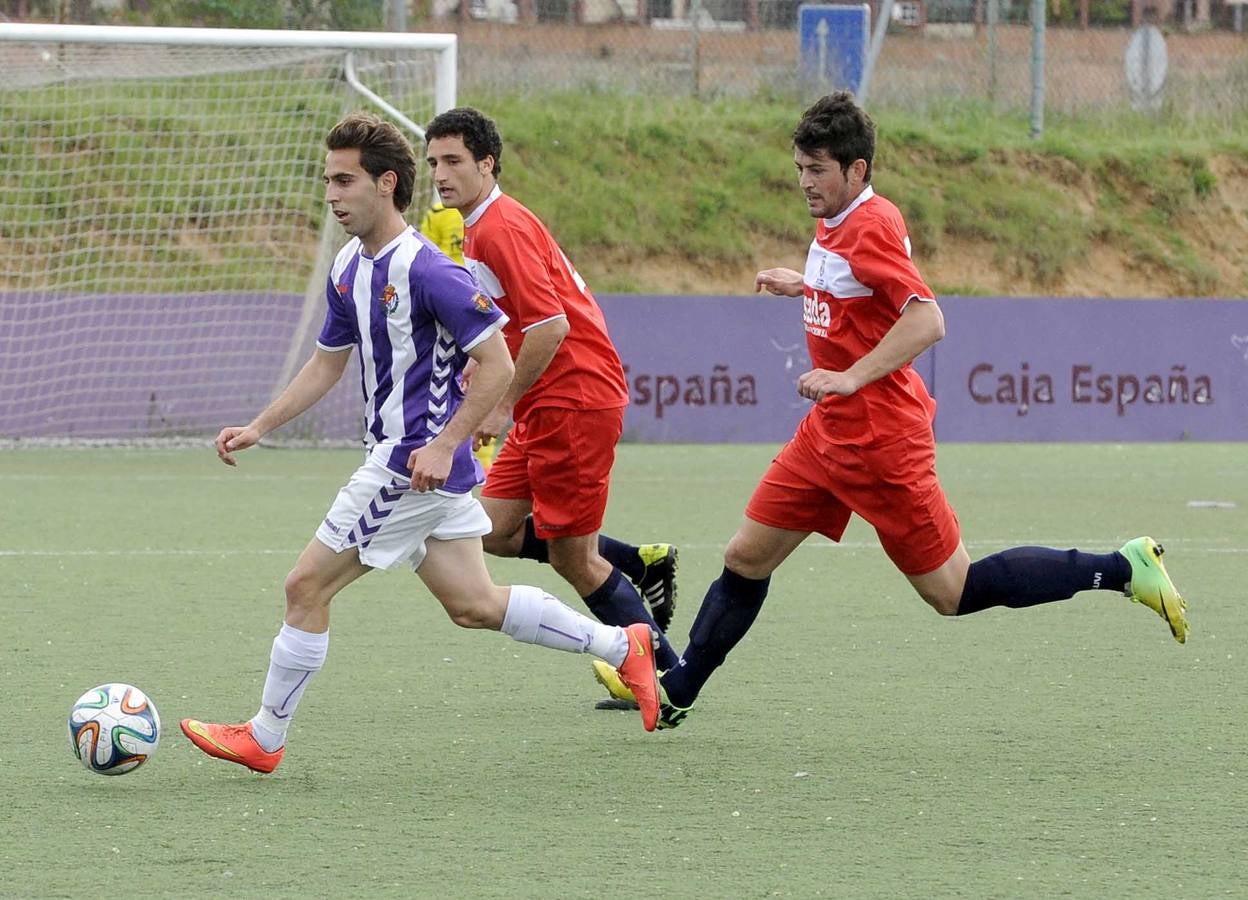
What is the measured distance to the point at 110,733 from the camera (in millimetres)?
4781

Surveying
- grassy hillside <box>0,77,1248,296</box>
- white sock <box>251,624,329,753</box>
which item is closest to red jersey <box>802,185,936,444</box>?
white sock <box>251,624,329,753</box>

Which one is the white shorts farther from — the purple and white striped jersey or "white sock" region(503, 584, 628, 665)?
"white sock" region(503, 584, 628, 665)

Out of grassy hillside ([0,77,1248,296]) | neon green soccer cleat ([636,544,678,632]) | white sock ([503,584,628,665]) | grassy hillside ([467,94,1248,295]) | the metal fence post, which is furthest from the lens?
grassy hillside ([467,94,1248,295])

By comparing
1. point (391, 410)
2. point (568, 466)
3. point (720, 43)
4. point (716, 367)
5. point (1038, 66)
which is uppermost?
point (720, 43)

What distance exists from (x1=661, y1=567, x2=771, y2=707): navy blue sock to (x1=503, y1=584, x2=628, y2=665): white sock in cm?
26

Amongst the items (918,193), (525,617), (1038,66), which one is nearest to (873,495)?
(525,617)

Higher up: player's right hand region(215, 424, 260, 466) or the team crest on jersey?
the team crest on jersey

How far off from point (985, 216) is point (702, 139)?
3.21 metres

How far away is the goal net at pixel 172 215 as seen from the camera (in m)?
14.9

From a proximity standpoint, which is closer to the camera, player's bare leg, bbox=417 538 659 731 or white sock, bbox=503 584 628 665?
player's bare leg, bbox=417 538 659 731

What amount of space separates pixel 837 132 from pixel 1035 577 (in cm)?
136

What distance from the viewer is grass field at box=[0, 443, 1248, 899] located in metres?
4.05

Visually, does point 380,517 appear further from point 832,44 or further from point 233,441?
point 832,44

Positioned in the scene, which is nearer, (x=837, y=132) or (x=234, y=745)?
(x=234, y=745)
